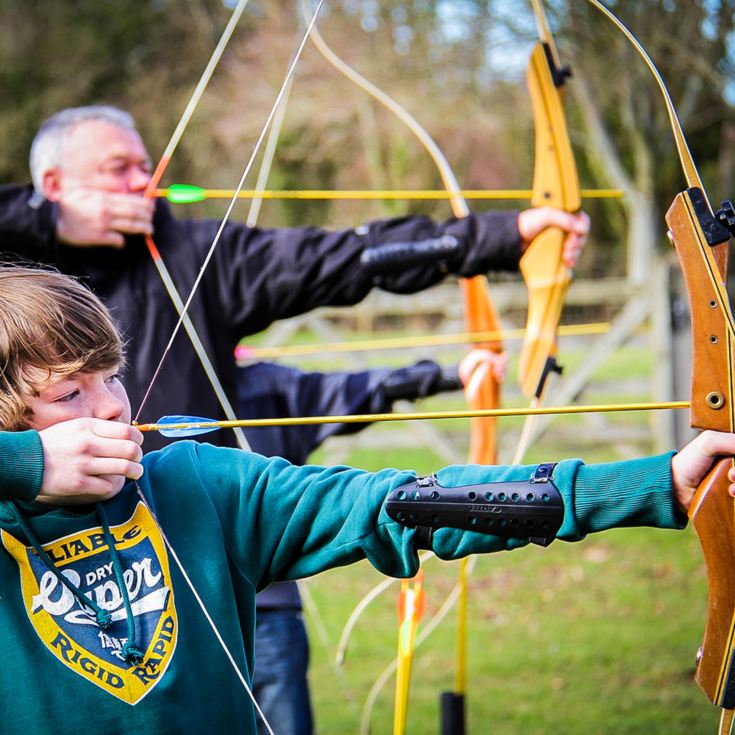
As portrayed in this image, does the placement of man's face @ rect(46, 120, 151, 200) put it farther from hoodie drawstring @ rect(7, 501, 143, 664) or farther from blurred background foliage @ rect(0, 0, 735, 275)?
blurred background foliage @ rect(0, 0, 735, 275)

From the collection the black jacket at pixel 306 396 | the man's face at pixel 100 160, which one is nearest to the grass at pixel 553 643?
the black jacket at pixel 306 396

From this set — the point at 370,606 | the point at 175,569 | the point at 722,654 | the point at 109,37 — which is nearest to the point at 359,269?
the point at 175,569

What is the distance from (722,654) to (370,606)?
3.15 m

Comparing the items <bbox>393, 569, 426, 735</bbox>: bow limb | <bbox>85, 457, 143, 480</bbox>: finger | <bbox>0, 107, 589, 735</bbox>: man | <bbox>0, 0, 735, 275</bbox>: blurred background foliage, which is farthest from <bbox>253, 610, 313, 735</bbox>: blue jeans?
<bbox>0, 0, 735, 275</bbox>: blurred background foliage

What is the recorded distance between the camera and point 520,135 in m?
12.2

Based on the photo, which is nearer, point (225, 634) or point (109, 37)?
point (225, 634)

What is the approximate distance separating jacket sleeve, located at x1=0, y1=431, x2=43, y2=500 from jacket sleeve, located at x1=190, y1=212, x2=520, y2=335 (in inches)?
44.0

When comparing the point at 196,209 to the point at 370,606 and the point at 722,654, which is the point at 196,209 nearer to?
the point at 370,606

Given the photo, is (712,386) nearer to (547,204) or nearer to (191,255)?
(547,204)

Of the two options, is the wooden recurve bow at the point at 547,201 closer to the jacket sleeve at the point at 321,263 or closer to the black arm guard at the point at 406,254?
the jacket sleeve at the point at 321,263

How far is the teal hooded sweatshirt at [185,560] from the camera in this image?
1231 millimetres

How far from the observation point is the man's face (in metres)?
2.28

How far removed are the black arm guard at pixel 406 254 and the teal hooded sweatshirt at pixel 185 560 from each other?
1069 mm

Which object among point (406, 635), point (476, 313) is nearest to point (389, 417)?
point (406, 635)
